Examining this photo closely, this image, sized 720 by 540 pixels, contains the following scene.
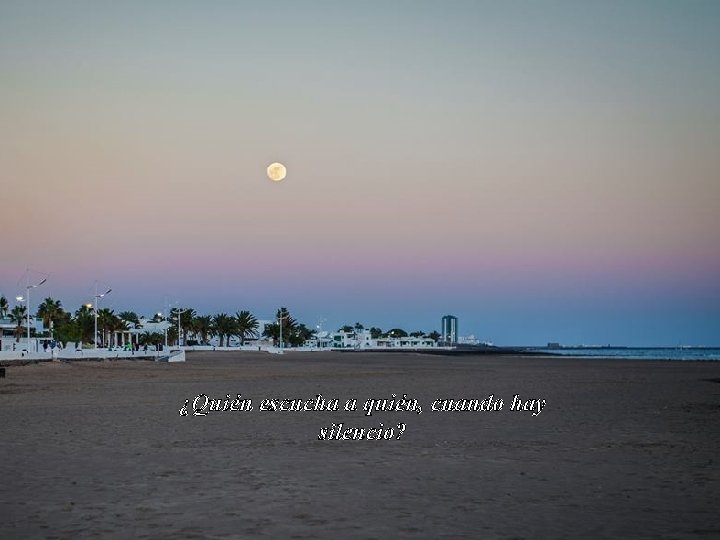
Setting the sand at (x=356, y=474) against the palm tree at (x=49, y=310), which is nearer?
the sand at (x=356, y=474)

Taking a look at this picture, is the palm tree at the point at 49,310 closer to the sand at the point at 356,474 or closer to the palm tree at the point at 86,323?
the palm tree at the point at 86,323

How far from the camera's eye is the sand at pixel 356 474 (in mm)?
12555

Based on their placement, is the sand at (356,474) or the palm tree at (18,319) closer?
the sand at (356,474)

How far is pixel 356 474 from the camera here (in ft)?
56.8

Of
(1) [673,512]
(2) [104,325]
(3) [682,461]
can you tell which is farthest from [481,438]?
(2) [104,325]

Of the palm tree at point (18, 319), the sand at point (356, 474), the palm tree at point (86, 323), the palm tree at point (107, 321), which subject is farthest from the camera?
the palm tree at point (86, 323)

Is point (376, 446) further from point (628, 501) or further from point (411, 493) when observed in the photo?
point (628, 501)

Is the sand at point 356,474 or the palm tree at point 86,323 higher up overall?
the palm tree at point 86,323

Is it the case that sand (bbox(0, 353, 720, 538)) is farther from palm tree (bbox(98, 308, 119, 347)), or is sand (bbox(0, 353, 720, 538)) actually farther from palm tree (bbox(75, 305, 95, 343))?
palm tree (bbox(75, 305, 95, 343))

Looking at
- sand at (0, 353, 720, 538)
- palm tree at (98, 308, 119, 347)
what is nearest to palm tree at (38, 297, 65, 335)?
→ palm tree at (98, 308, 119, 347)

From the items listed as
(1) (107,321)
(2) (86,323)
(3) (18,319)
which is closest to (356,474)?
(3) (18,319)

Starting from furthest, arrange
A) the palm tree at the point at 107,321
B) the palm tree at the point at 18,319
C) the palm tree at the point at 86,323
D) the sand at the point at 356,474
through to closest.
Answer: the palm tree at the point at 86,323 < the palm tree at the point at 107,321 < the palm tree at the point at 18,319 < the sand at the point at 356,474

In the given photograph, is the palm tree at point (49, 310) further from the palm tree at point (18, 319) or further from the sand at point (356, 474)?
the sand at point (356, 474)

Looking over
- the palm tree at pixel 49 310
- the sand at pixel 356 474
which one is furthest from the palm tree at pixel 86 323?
the sand at pixel 356 474
